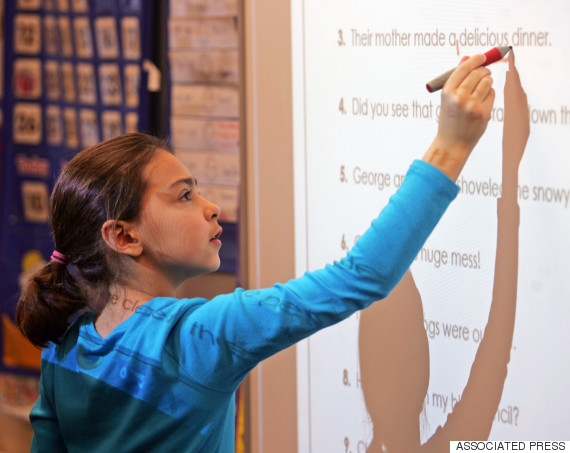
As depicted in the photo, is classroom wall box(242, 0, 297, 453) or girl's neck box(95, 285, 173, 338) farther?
classroom wall box(242, 0, 297, 453)

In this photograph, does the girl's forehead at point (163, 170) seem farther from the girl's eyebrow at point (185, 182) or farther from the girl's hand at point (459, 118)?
the girl's hand at point (459, 118)

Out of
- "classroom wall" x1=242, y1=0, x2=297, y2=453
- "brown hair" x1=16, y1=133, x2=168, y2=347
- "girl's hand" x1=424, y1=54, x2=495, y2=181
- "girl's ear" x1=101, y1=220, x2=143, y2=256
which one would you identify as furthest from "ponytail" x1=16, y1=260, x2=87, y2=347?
"girl's hand" x1=424, y1=54, x2=495, y2=181

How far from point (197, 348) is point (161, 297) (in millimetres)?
100

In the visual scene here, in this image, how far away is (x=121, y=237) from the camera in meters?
0.92

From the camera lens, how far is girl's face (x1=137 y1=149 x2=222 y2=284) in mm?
918

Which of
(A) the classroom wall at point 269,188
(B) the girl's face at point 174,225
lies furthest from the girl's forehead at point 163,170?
(A) the classroom wall at point 269,188

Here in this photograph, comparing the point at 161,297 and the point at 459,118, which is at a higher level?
the point at 459,118

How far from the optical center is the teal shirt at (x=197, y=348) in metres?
0.77

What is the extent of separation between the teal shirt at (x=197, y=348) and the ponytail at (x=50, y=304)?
20 millimetres

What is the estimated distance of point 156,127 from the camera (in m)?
2.14

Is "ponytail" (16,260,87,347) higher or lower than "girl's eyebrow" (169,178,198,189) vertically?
lower
